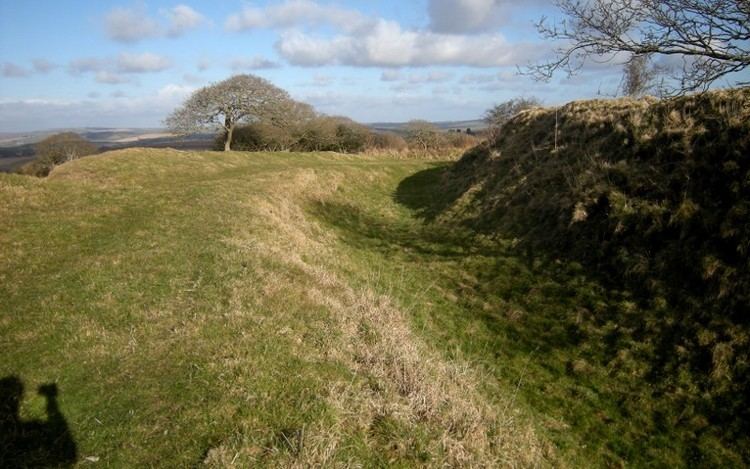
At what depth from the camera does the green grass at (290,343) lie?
5477 millimetres

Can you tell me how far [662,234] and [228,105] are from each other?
4157 centimetres

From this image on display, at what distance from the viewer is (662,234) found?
10.6 metres

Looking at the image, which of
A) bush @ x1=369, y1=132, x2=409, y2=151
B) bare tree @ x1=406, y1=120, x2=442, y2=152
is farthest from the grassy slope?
bush @ x1=369, y1=132, x2=409, y2=151

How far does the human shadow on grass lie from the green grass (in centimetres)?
10

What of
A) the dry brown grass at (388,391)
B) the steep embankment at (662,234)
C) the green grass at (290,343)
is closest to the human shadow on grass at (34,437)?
the green grass at (290,343)

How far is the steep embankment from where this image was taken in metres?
7.78

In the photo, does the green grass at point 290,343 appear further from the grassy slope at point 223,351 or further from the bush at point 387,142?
the bush at point 387,142

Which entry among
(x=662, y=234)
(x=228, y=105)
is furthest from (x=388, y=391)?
(x=228, y=105)

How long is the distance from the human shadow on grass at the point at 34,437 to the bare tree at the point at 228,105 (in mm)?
40482

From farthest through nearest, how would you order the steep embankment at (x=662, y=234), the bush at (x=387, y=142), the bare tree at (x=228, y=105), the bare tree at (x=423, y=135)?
the bush at (x=387, y=142)
the bare tree at (x=423, y=135)
the bare tree at (x=228, y=105)
the steep embankment at (x=662, y=234)

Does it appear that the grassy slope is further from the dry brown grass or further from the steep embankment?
the steep embankment

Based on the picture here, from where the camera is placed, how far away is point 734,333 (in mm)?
8000

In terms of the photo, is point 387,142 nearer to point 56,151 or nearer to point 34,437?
point 56,151

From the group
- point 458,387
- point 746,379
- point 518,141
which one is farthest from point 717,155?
point 518,141
